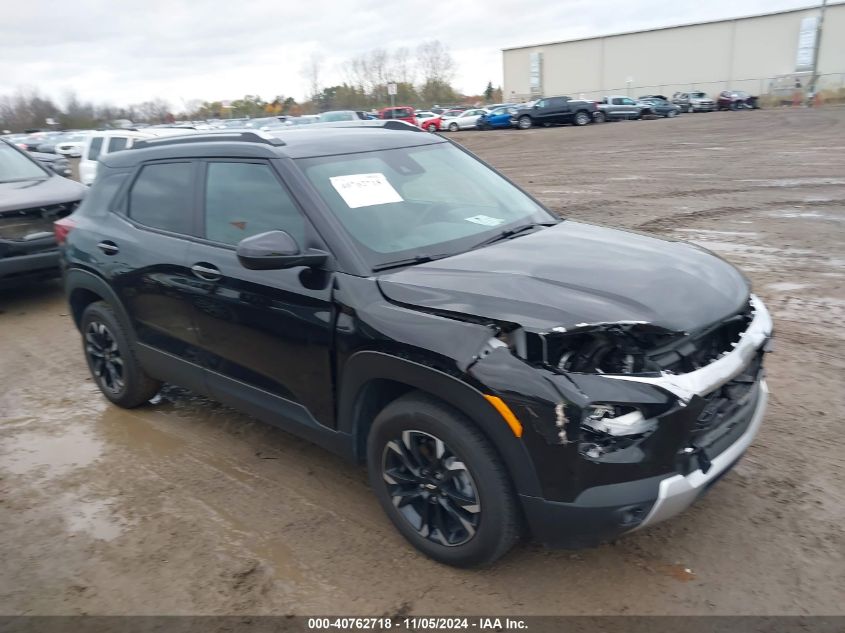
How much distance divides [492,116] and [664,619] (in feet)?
124

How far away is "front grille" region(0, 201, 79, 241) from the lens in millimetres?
7359

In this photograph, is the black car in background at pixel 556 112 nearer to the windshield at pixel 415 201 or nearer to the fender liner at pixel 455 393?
the windshield at pixel 415 201

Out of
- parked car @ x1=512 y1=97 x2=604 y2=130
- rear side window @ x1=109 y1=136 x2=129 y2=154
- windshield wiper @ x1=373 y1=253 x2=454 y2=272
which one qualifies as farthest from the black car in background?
windshield wiper @ x1=373 y1=253 x2=454 y2=272

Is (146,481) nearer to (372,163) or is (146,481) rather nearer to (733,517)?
(372,163)

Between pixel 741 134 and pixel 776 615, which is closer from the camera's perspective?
pixel 776 615

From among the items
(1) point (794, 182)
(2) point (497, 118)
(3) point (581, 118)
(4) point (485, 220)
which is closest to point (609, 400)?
(4) point (485, 220)

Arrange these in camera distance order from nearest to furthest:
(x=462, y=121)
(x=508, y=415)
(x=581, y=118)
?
1. (x=508, y=415)
2. (x=581, y=118)
3. (x=462, y=121)

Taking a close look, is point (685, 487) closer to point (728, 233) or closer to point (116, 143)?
point (728, 233)

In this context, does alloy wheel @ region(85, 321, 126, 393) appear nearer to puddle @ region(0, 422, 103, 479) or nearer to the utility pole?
puddle @ region(0, 422, 103, 479)

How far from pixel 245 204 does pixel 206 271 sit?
44cm

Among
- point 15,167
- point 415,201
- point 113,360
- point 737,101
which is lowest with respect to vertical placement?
point 737,101

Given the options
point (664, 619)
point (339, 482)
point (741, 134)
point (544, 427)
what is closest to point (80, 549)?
point (339, 482)

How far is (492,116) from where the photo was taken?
38281 mm

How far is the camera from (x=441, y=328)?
2.87 m
